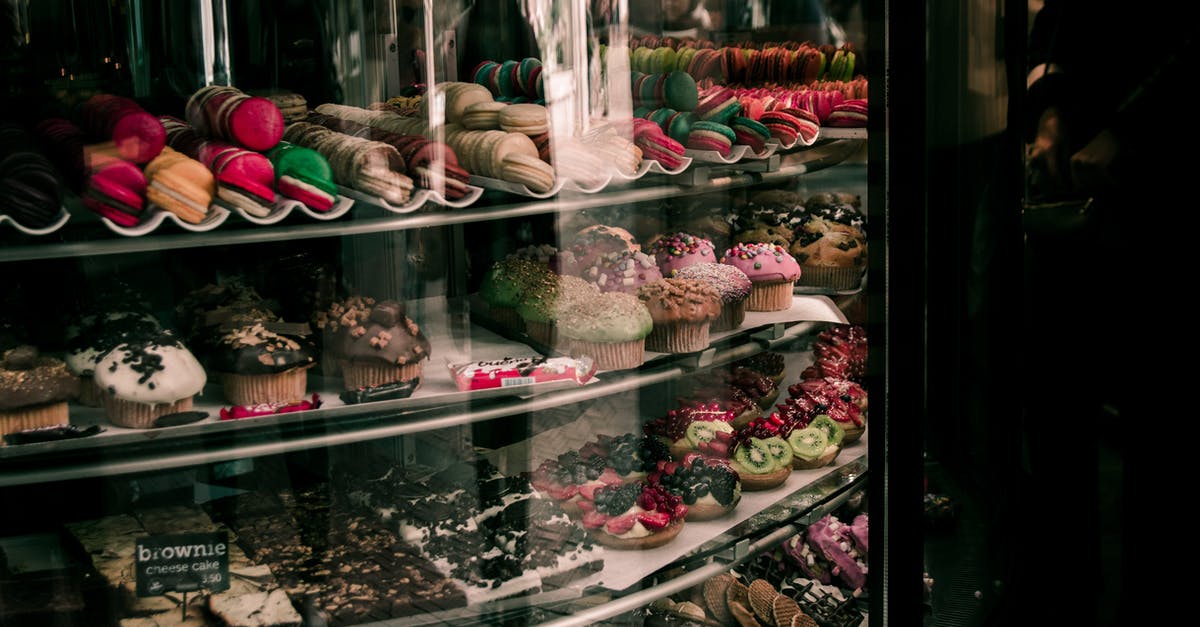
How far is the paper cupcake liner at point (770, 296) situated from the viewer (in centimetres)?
309

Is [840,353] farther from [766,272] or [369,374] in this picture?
[369,374]

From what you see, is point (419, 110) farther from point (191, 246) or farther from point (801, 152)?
point (801, 152)

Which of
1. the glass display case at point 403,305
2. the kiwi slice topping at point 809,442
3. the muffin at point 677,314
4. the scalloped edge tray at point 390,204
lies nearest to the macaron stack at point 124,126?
the glass display case at point 403,305

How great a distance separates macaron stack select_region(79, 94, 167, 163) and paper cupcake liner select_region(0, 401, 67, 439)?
19.9 inches

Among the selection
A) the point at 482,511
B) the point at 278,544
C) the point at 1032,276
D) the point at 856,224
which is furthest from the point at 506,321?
the point at 1032,276

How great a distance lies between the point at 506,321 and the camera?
100 inches

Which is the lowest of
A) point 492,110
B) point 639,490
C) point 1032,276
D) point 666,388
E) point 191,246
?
point 639,490

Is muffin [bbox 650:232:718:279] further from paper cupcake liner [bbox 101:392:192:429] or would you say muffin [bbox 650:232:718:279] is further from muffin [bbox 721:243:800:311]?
paper cupcake liner [bbox 101:392:192:429]

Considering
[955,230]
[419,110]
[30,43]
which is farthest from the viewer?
[955,230]

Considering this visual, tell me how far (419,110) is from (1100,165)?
186cm

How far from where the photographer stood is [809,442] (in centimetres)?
316

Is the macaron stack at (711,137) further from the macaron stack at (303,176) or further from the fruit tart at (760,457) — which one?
the macaron stack at (303,176)

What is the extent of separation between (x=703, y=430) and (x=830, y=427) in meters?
0.48

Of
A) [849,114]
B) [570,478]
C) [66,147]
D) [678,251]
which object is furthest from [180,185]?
[849,114]
